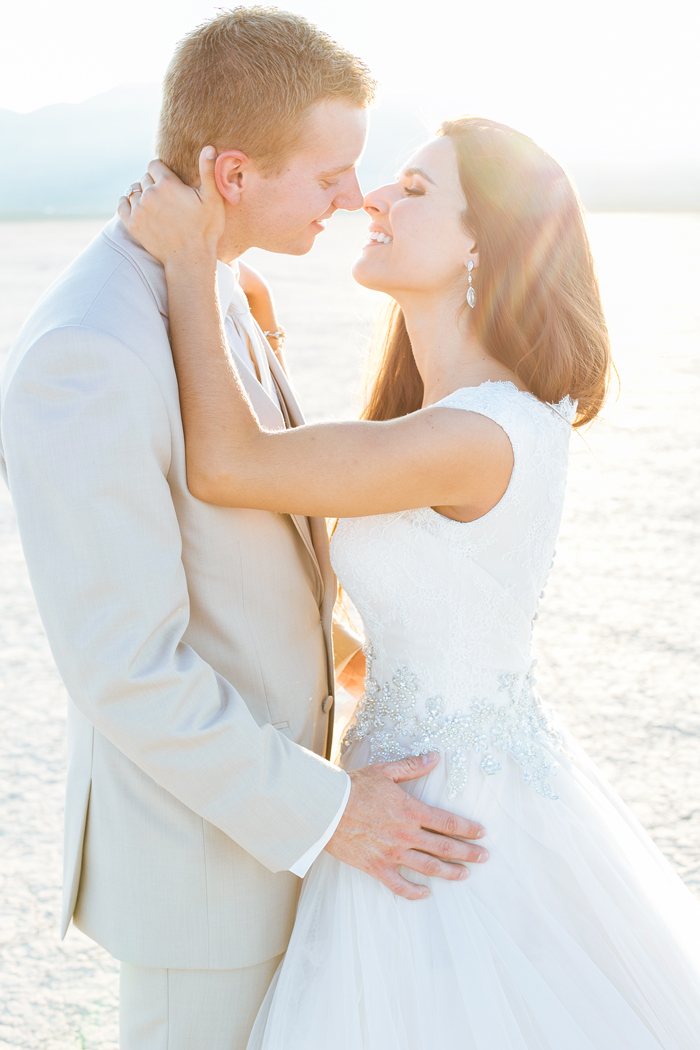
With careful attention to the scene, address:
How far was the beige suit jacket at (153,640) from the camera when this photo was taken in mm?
1641

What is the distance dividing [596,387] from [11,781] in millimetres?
3333

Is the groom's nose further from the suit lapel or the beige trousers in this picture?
the beige trousers

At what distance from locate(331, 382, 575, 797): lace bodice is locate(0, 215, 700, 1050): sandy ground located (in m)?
0.46

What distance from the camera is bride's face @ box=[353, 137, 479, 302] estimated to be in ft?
7.95

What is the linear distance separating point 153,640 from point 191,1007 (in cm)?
85

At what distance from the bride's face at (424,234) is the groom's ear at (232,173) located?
0.53 metres

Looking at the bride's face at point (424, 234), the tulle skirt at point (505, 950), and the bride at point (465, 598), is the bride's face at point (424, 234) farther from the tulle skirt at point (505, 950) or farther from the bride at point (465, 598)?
the tulle skirt at point (505, 950)

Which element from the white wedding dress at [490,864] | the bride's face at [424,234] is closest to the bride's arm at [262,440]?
the white wedding dress at [490,864]

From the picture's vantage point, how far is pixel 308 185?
2.12 meters

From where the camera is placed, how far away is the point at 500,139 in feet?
7.96

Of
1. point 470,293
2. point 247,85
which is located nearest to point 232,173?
point 247,85

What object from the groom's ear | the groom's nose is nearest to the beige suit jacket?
the groom's ear

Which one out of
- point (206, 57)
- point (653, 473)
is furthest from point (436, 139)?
point (653, 473)

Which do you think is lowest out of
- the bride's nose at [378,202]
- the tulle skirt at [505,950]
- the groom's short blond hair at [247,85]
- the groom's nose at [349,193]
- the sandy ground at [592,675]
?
the sandy ground at [592,675]
